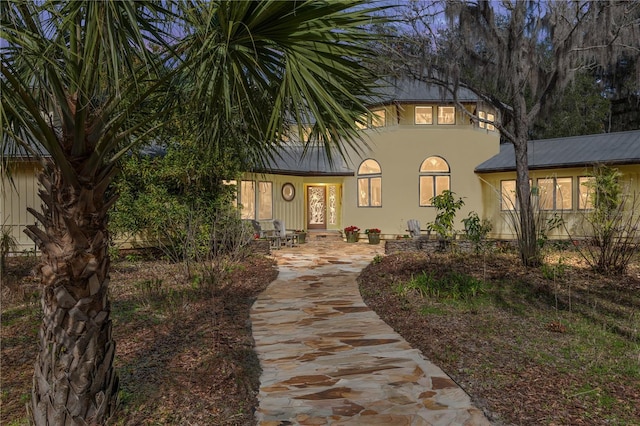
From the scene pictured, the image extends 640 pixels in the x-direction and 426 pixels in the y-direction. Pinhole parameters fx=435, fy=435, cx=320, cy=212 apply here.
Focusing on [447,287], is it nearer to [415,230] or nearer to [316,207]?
[415,230]

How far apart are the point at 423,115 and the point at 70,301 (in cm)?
1651

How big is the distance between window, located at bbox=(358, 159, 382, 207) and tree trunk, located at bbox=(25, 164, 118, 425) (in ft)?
51.2

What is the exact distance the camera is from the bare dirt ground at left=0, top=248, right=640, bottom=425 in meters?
3.53

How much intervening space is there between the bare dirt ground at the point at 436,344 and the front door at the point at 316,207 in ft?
35.1

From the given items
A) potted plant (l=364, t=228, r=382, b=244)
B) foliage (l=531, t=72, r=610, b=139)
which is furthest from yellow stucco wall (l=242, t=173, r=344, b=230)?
foliage (l=531, t=72, r=610, b=139)

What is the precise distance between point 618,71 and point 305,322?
22270mm

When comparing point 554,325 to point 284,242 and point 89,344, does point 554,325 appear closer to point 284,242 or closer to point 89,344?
point 89,344

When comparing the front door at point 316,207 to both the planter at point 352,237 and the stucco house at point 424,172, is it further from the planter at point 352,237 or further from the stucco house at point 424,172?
the planter at point 352,237

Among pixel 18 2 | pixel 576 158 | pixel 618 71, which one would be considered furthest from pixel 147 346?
pixel 618 71

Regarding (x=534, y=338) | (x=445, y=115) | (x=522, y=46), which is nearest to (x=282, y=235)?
(x=445, y=115)

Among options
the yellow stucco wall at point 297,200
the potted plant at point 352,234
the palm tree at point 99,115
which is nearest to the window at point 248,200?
the yellow stucco wall at point 297,200

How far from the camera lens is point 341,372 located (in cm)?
437

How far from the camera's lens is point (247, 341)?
Result: 5.25 m

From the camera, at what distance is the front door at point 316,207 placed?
64.8 ft
